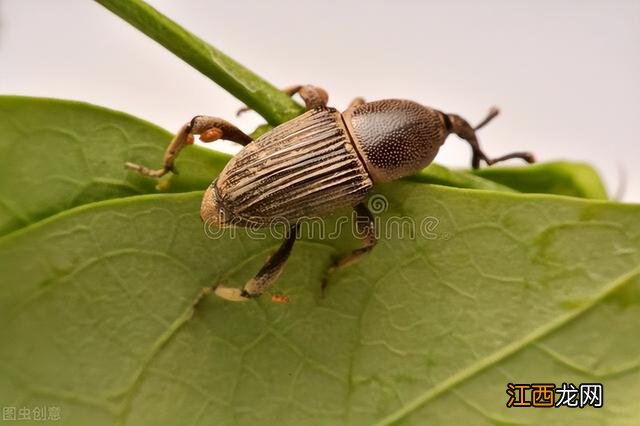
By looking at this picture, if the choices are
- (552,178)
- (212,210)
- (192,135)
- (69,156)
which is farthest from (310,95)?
(552,178)

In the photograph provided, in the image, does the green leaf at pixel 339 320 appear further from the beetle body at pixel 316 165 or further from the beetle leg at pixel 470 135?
the beetle leg at pixel 470 135

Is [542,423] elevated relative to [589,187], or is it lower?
lower

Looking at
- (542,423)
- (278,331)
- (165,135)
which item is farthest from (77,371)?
(542,423)

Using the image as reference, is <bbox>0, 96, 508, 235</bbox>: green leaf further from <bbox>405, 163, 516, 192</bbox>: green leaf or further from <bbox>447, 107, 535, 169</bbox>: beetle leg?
<bbox>447, 107, 535, 169</bbox>: beetle leg

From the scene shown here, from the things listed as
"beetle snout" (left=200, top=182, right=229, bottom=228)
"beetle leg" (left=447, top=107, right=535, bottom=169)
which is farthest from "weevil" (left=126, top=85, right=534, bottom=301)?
"beetle leg" (left=447, top=107, right=535, bottom=169)

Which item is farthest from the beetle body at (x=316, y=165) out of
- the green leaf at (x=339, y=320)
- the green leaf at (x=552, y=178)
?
the green leaf at (x=552, y=178)

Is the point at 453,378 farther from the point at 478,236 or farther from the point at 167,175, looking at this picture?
the point at 167,175
